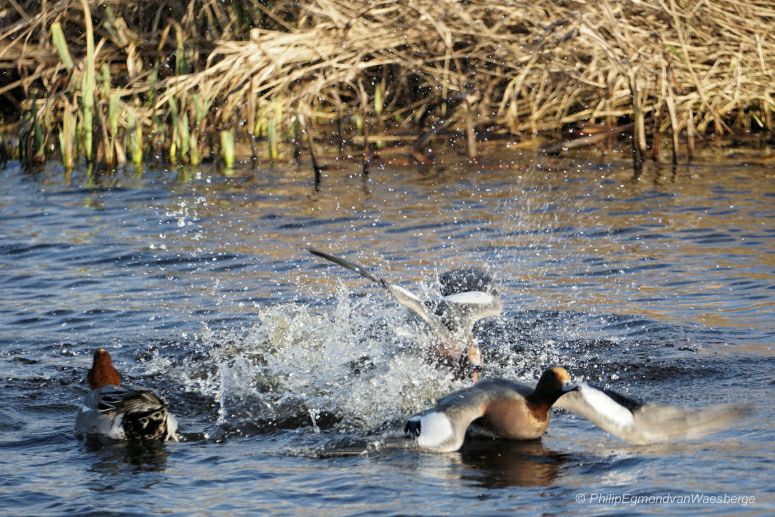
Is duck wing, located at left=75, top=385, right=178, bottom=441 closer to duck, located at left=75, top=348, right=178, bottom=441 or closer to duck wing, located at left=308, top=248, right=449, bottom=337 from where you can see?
duck, located at left=75, top=348, right=178, bottom=441

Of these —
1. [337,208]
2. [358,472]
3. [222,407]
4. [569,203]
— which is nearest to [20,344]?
[222,407]

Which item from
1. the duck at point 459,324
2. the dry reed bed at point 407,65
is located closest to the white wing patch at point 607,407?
the duck at point 459,324

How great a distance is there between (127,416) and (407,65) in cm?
659

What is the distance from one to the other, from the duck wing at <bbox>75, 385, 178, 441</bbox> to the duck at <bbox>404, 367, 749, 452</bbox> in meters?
1.07

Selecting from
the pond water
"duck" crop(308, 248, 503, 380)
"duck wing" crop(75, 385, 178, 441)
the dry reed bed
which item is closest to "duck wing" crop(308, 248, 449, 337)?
"duck" crop(308, 248, 503, 380)

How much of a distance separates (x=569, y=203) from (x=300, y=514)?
5.77 meters

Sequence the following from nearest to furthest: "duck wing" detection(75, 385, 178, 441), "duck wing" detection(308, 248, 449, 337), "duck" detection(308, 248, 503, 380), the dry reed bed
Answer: "duck wing" detection(75, 385, 178, 441) < "duck wing" detection(308, 248, 449, 337) < "duck" detection(308, 248, 503, 380) < the dry reed bed

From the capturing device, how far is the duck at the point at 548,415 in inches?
192

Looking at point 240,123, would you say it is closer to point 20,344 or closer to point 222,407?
point 20,344

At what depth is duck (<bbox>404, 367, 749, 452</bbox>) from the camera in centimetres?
489

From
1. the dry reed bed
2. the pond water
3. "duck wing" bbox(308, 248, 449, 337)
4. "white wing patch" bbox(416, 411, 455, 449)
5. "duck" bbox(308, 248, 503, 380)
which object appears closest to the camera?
the pond water

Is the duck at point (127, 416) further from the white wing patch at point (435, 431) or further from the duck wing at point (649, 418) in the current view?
the duck wing at point (649, 418)

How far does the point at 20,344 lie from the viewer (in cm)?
674

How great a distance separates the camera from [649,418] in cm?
491
